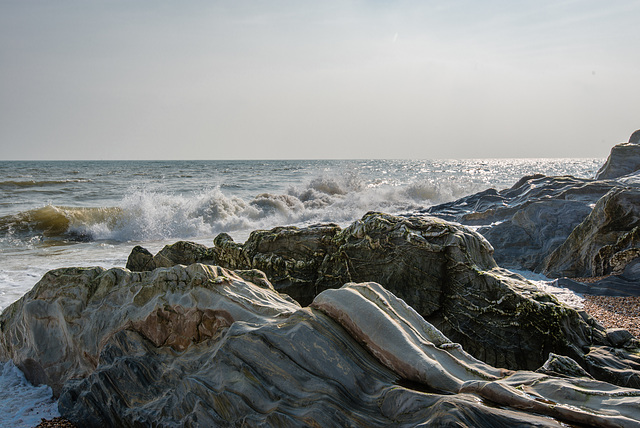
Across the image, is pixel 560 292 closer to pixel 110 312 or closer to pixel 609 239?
pixel 609 239

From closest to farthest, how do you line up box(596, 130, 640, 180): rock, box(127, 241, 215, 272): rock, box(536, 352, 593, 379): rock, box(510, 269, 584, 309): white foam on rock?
1. box(536, 352, 593, 379): rock
2. box(510, 269, 584, 309): white foam on rock
3. box(127, 241, 215, 272): rock
4. box(596, 130, 640, 180): rock

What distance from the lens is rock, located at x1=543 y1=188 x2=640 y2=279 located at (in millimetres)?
6430

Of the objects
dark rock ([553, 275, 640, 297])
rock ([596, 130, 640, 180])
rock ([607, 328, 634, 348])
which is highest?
rock ([596, 130, 640, 180])

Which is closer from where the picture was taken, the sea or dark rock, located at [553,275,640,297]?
dark rock, located at [553,275,640,297]

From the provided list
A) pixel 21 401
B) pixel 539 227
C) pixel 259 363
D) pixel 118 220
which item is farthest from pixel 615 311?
pixel 118 220

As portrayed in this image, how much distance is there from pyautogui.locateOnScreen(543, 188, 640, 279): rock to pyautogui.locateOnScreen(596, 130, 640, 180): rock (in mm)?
7578

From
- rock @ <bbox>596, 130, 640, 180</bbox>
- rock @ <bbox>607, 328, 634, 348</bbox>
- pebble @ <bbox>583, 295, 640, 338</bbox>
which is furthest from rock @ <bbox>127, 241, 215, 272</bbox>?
rock @ <bbox>596, 130, 640, 180</bbox>

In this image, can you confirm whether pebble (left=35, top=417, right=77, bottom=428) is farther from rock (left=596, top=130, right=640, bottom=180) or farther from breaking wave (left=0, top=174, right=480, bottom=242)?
rock (left=596, top=130, right=640, bottom=180)

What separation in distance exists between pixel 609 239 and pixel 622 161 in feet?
27.9

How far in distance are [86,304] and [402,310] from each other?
272 centimetres

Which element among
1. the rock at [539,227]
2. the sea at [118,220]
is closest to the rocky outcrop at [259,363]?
the sea at [118,220]

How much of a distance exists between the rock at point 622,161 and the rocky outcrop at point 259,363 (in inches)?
499

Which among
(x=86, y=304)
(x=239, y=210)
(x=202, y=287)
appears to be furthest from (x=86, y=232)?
(x=202, y=287)

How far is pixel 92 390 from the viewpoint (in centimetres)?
326
